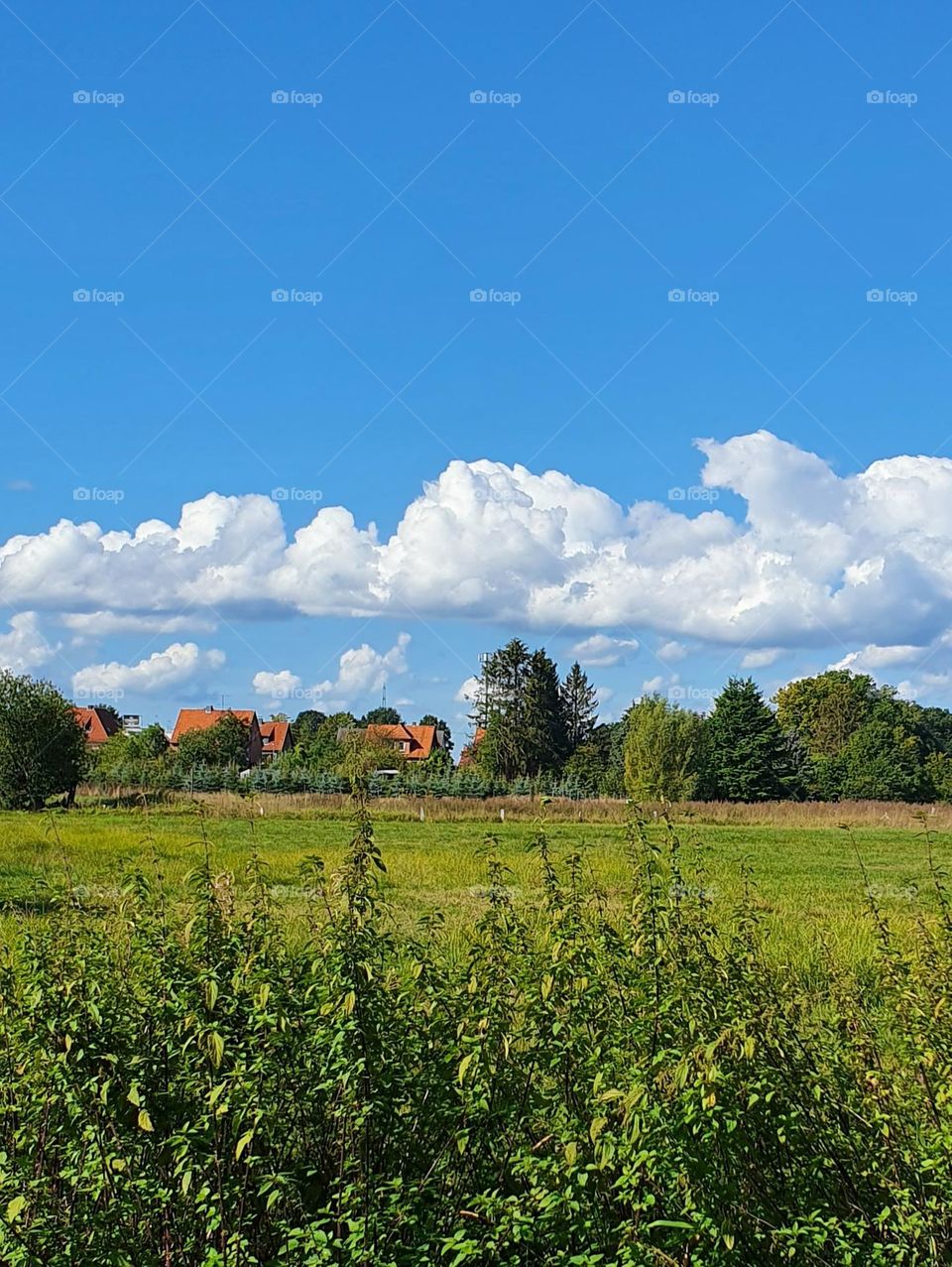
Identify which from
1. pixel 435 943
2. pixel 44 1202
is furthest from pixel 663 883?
pixel 44 1202

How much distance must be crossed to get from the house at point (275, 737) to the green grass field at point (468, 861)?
7052cm

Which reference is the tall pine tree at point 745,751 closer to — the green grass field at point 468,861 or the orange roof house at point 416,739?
the green grass field at point 468,861

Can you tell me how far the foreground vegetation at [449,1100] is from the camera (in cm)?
361

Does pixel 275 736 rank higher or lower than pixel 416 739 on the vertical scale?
higher

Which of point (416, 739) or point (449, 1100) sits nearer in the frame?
point (449, 1100)

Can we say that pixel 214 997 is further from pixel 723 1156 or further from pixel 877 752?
pixel 877 752

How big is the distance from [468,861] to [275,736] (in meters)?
92.3

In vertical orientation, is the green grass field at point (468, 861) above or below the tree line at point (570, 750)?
below

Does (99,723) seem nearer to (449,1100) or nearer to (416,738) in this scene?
(416,738)

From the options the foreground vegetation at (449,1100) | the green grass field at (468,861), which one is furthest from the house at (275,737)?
the foreground vegetation at (449,1100)

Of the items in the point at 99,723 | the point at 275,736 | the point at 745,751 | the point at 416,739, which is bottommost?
the point at 745,751

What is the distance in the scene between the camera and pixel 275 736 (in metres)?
111

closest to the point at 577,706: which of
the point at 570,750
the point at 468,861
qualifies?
the point at 570,750

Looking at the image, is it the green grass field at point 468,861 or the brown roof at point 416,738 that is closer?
the green grass field at point 468,861
